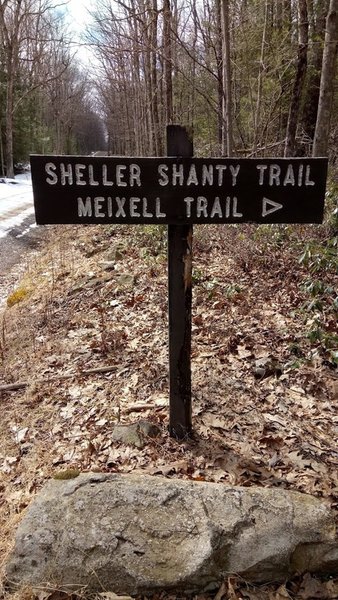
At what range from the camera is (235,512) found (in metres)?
2.34

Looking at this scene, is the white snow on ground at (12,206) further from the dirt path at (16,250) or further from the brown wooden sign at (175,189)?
the brown wooden sign at (175,189)

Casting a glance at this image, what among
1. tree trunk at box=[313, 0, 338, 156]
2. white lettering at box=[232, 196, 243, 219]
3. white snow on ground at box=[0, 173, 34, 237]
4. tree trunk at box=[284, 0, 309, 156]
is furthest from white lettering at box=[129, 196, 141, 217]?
white snow on ground at box=[0, 173, 34, 237]

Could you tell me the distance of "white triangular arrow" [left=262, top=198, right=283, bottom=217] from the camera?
2482 millimetres

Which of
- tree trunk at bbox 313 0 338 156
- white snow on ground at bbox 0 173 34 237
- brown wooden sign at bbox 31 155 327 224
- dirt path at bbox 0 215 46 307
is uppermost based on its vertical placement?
tree trunk at bbox 313 0 338 156

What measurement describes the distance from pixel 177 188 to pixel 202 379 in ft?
6.42

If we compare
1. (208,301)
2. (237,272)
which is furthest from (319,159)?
(237,272)

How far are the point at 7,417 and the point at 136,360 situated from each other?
1314 millimetres

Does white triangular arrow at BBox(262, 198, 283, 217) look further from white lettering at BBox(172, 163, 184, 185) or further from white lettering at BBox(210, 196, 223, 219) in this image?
white lettering at BBox(172, 163, 184, 185)

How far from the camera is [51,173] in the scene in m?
2.42

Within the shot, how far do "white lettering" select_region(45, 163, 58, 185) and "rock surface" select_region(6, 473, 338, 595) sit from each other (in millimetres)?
1800

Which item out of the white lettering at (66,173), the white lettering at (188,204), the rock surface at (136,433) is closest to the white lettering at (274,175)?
the white lettering at (188,204)

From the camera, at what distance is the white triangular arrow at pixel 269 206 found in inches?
97.7

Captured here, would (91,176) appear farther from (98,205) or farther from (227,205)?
(227,205)

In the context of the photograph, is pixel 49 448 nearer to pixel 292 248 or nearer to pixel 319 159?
pixel 319 159
